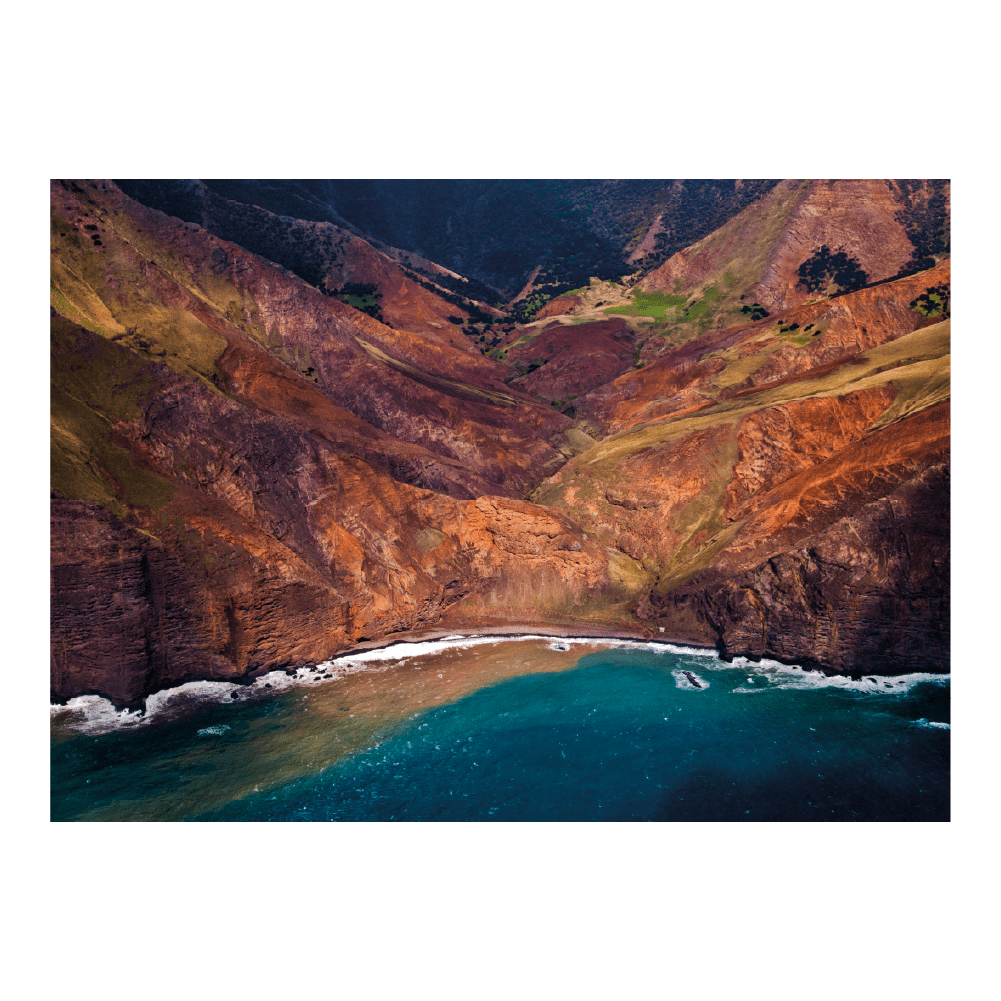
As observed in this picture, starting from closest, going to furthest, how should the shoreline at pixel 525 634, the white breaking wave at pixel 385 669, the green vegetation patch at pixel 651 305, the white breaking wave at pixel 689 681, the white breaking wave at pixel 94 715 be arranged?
the white breaking wave at pixel 94 715 < the white breaking wave at pixel 385 669 < the white breaking wave at pixel 689 681 < the shoreline at pixel 525 634 < the green vegetation patch at pixel 651 305

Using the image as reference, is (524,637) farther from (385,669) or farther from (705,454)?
(705,454)

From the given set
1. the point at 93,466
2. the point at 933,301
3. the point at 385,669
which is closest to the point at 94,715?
the point at 93,466

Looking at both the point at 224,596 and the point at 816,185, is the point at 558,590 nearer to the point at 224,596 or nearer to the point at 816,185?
the point at 224,596

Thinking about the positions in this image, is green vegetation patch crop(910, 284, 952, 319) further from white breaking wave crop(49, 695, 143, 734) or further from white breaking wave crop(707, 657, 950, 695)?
white breaking wave crop(49, 695, 143, 734)

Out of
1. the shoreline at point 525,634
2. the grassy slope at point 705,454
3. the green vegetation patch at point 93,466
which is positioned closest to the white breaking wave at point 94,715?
the green vegetation patch at point 93,466

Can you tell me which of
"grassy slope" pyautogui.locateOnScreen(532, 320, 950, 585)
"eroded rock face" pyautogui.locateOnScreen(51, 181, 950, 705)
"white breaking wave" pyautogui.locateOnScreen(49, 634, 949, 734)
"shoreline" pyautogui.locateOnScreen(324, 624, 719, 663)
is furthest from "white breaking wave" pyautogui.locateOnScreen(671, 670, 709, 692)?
"grassy slope" pyautogui.locateOnScreen(532, 320, 950, 585)

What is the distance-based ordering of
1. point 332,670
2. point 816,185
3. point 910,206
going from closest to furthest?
point 332,670 → point 910,206 → point 816,185

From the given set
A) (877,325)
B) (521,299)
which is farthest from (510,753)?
(521,299)

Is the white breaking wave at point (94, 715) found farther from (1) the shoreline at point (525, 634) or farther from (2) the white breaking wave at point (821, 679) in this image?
(2) the white breaking wave at point (821, 679)
